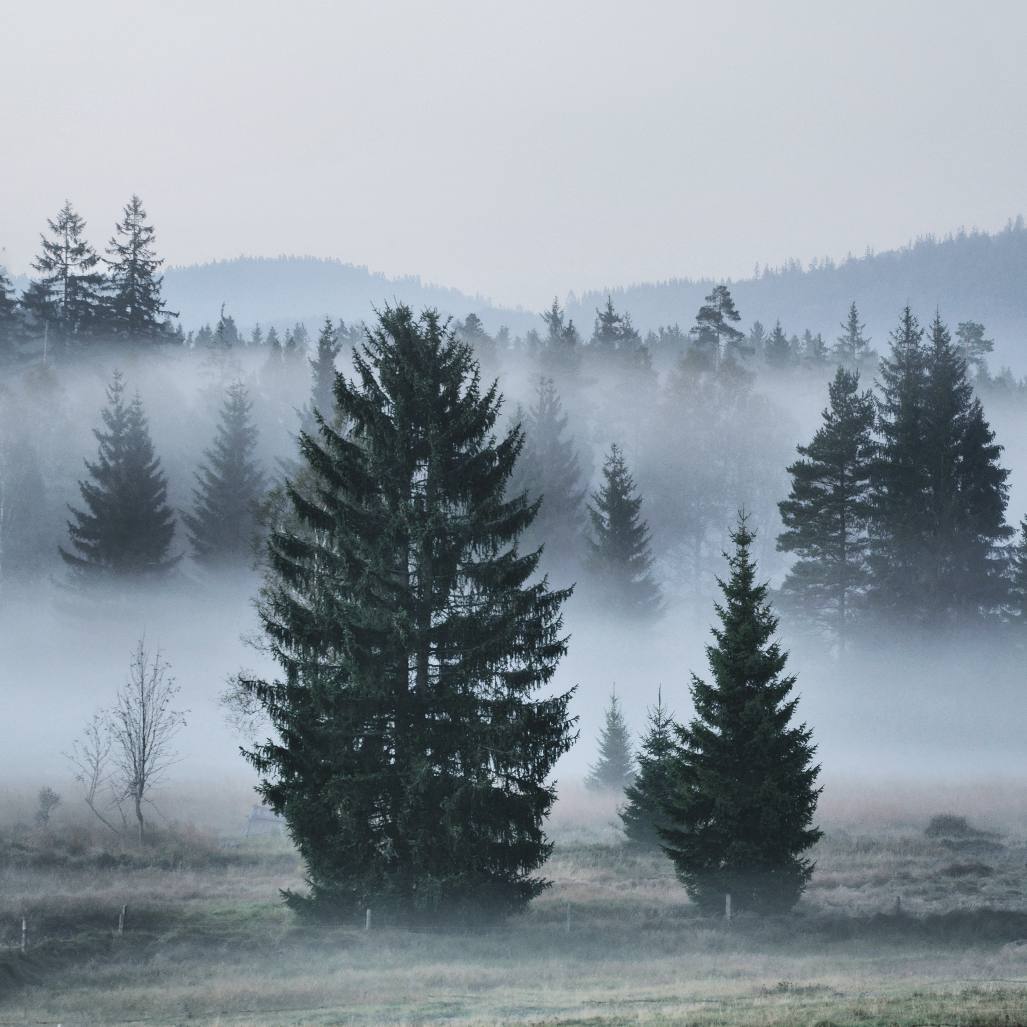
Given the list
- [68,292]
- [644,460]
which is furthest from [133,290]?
[644,460]

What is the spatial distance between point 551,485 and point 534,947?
62435mm

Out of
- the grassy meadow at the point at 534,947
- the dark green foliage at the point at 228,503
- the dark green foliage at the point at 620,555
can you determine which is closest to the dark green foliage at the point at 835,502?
the dark green foliage at the point at 620,555

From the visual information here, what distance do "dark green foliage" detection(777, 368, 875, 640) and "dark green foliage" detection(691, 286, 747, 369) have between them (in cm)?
4870

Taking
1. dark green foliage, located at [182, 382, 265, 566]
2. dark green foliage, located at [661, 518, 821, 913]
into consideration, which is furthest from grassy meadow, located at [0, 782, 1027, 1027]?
dark green foliage, located at [182, 382, 265, 566]

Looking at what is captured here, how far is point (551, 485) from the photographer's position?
8581 centimetres

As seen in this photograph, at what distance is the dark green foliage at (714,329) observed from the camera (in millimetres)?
108188

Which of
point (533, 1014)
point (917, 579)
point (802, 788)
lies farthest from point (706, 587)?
point (533, 1014)

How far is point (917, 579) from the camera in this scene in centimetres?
5903

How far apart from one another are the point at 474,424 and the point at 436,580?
12.5 feet

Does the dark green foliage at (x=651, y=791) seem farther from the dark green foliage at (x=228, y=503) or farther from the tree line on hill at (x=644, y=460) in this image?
the dark green foliage at (x=228, y=503)

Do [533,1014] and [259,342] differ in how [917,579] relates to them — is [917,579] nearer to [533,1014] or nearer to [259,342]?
[533,1014]

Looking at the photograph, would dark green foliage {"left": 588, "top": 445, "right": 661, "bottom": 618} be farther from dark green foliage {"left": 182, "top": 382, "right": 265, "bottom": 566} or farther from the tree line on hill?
dark green foliage {"left": 182, "top": 382, "right": 265, "bottom": 566}

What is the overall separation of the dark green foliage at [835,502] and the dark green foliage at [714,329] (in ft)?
160

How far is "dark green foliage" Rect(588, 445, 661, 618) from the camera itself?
7281cm
